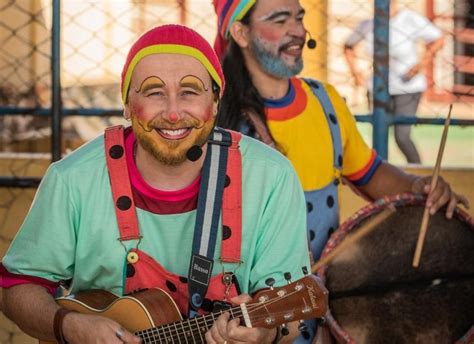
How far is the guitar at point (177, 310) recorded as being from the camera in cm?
313

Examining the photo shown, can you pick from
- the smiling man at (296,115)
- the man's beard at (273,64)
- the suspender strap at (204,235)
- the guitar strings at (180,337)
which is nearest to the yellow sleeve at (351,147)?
the smiling man at (296,115)

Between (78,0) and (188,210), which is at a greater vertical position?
(78,0)

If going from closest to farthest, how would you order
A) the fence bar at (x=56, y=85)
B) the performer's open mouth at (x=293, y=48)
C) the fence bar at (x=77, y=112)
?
the performer's open mouth at (x=293, y=48) → the fence bar at (x=56, y=85) → the fence bar at (x=77, y=112)

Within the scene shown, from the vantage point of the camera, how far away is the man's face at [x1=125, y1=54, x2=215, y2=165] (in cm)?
335

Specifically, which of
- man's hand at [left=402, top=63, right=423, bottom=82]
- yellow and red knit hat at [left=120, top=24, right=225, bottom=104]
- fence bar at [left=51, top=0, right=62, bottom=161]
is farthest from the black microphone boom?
man's hand at [left=402, top=63, right=423, bottom=82]

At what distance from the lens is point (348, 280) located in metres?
4.37

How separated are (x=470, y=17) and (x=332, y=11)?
1.34m

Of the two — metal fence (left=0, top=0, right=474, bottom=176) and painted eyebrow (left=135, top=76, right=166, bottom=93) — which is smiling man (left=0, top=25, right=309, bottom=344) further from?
metal fence (left=0, top=0, right=474, bottom=176)

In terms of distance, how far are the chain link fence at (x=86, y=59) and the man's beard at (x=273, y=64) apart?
1.25 meters

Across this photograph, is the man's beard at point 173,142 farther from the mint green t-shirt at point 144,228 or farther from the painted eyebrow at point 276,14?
the painted eyebrow at point 276,14

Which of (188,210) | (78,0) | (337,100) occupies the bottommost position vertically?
(188,210)

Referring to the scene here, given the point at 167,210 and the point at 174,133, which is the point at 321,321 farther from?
the point at 174,133

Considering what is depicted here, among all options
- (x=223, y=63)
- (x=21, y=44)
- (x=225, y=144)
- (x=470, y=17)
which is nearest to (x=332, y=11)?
(x=470, y=17)

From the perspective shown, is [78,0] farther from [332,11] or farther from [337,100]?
[337,100]
